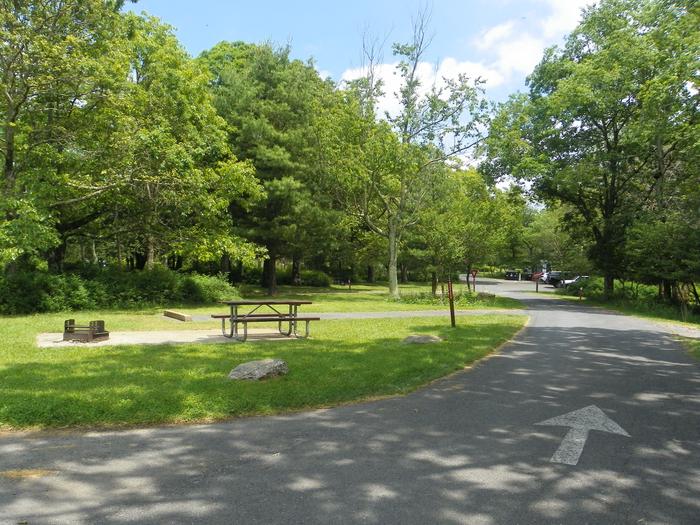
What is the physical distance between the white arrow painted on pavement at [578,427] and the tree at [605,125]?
21936mm

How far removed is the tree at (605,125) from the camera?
2494 centimetres

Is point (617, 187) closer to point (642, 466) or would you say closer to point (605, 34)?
point (605, 34)

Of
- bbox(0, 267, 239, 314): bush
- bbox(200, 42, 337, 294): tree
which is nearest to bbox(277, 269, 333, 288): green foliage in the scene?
bbox(200, 42, 337, 294): tree

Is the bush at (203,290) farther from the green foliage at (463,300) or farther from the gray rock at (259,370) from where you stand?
the gray rock at (259,370)

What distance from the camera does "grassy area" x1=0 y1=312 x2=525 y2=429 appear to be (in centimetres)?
579

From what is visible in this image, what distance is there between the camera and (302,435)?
5.19 metres

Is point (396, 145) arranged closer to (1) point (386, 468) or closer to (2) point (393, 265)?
(2) point (393, 265)

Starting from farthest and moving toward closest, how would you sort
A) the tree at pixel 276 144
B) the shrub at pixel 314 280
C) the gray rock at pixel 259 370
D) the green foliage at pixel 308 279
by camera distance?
the shrub at pixel 314 280 → the green foliage at pixel 308 279 → the tree at pixel 276 144 → the gray rock at pixel 259 370

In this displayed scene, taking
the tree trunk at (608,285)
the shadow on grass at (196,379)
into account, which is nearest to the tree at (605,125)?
the tree trunk at (608,285)

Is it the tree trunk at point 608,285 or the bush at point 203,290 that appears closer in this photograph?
the bush at point 203,290

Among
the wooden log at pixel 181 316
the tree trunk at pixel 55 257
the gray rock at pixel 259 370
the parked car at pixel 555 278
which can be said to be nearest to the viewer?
the gray rock at pixel 259 370

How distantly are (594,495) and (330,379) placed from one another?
413 centimetres

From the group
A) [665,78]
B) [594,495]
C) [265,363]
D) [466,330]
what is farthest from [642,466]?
[665,78]

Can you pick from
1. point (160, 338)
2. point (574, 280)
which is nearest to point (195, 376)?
point (160, 338)
